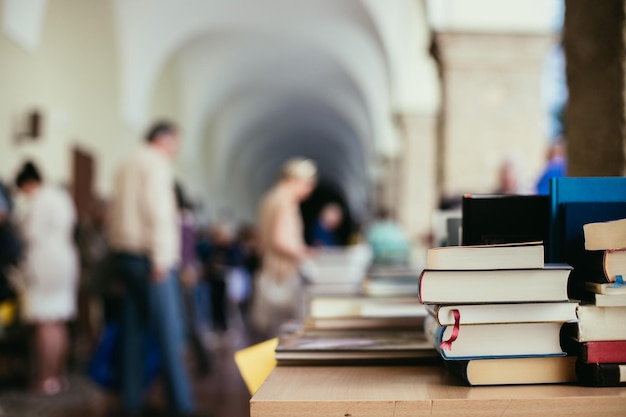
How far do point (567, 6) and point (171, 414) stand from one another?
3.25 metres

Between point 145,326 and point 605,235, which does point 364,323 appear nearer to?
point 605,235

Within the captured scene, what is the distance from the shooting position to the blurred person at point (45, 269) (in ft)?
18.4

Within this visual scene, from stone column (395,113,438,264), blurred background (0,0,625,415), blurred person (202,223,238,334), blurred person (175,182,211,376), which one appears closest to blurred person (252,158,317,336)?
blurred background (0,0,625,415)

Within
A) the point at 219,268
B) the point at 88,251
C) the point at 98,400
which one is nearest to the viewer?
the point at 98,400

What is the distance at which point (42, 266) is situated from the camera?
5.72m

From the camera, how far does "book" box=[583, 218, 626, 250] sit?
1238mm

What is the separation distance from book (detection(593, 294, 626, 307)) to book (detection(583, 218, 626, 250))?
75 millimetres

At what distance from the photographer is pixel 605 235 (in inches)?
50.1

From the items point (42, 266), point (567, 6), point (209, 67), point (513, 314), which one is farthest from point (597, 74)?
point (209, 67)

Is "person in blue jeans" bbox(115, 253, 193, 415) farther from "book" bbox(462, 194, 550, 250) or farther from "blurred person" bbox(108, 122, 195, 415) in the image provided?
"book" bbox(462, 194, 550, 250)

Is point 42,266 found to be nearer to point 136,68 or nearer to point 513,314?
point 513,314

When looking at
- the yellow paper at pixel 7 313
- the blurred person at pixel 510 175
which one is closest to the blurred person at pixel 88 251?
the yellow paper at pixel 7 313

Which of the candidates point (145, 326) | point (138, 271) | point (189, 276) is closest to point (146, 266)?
point (138, 271)

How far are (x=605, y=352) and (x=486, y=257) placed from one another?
242mm
